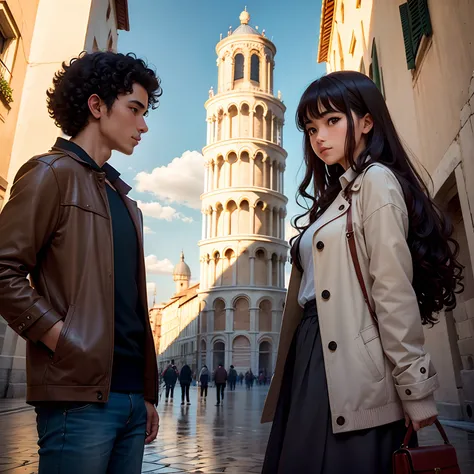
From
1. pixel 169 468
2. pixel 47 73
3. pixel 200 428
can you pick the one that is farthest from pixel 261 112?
pixel 169 468

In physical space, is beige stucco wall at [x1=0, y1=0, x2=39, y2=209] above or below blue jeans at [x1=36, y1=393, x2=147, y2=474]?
above

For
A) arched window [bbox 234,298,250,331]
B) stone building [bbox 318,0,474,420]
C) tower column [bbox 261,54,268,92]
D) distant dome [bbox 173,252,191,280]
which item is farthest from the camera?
distant dome [bbox 173,252,191,280]

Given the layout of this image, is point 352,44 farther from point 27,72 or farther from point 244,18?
point 244,18

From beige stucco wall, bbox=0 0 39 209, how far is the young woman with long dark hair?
9.95 metres

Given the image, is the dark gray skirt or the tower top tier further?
the tower top tier

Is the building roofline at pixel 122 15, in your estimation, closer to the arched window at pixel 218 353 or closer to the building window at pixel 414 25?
the building window at pixel 414 25

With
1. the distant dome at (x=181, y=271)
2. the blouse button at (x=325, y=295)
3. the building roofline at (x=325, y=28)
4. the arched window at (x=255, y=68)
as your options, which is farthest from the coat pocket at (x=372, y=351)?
the distant dome at (x=181, y=271)

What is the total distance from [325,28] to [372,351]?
63.8 feet

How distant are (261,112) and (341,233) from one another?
5064 cm

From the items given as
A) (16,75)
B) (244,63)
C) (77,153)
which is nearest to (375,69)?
(16,75)

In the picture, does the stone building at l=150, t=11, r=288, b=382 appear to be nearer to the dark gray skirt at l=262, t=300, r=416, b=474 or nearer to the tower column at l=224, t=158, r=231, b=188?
the tower column at l=224, t=158, r=231, b=188

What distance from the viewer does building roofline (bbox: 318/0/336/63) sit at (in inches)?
676

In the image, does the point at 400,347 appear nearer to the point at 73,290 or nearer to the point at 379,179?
the point at 379,179

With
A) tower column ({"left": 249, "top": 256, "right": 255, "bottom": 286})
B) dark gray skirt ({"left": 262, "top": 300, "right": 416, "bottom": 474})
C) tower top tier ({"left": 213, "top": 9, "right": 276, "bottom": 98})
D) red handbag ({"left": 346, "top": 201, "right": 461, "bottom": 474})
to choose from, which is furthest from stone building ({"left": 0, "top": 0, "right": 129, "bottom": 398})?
tower top tier ({"left": 213, "top": 9, "right": 276, "bottom": 98})
